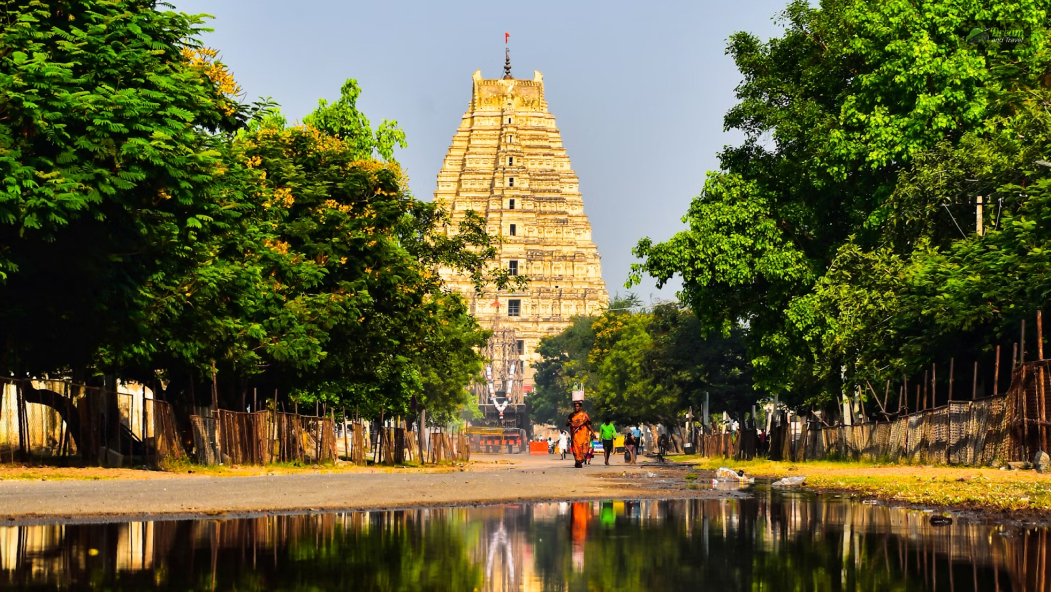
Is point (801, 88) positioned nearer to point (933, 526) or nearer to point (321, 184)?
point (321, 184)

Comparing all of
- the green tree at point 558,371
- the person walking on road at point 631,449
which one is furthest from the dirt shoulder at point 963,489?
the green tree at point 558,371

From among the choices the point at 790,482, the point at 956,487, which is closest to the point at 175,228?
the point at 790,482

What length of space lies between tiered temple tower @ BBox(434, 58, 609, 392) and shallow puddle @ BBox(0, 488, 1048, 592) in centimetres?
13175

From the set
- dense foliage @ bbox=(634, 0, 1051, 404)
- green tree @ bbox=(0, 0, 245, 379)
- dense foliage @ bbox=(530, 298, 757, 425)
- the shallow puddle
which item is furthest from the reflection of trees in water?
dense foliage @ bbox=(530, 298, 757, 425)

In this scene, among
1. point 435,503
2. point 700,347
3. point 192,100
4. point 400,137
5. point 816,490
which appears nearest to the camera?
point 435,503

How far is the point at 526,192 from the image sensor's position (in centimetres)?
14688

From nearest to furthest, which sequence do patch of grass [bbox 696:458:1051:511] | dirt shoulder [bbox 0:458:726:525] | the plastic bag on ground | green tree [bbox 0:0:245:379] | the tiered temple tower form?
dirt shoulder [bbox 0:458:726:525] → patch of grass [bbox 696:458:1051:511] → green tree [bbox 0:0:245:379] → the plastic bag on ground → the tiered temple tower

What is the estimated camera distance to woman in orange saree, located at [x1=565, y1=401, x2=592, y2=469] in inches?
1458

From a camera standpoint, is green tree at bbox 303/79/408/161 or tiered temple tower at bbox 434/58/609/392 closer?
green tree at bbox 303/79/408/161

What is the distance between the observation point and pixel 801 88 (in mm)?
38406

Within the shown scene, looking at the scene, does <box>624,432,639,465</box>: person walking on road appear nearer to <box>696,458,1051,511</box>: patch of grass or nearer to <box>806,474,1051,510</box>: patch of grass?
<box>696,458,1051,511</box>: patch of grass

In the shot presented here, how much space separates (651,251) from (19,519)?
2896cm

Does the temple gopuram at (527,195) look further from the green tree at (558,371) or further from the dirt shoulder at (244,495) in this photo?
the dirt shoulder at (244,495)

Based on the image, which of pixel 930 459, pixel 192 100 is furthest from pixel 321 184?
pixel 930 459
